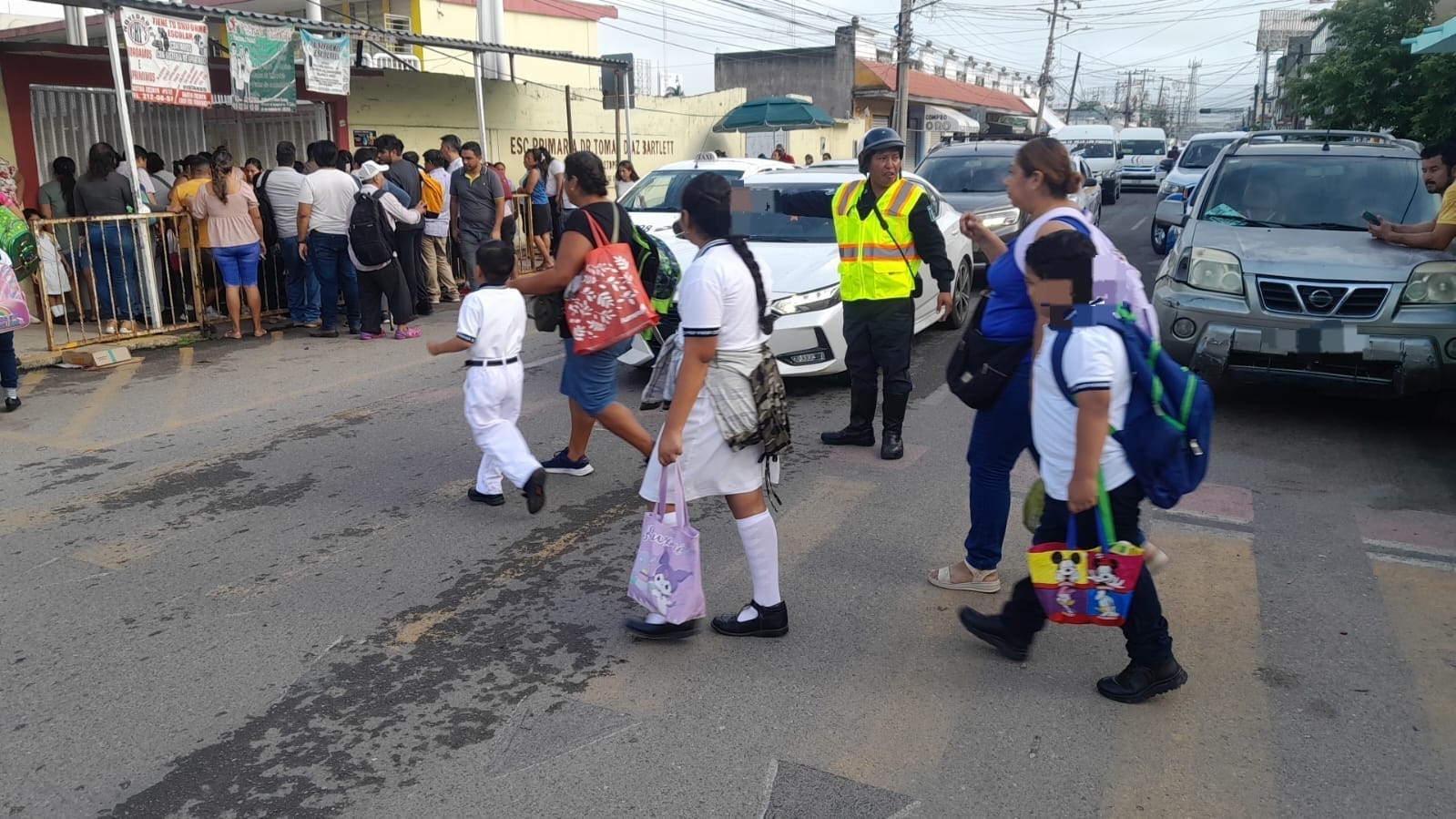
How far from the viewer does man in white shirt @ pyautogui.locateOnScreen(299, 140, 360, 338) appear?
10000 mm

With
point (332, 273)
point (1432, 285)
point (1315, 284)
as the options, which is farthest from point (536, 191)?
point (1432, 285)

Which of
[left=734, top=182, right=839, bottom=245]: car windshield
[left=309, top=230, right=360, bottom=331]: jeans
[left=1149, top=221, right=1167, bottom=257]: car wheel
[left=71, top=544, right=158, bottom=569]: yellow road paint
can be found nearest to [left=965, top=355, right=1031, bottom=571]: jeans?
[left=71, top=544, right=158, bottom=569]: yellow road paint

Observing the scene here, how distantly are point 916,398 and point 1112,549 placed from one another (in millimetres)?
4577

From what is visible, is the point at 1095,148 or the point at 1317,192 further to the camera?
the point at 1095,148

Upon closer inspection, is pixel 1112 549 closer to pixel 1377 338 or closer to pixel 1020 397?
pixel 1020 397

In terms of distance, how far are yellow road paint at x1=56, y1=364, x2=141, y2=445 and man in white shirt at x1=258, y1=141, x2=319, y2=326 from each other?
1.90 meters

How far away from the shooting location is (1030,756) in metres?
3.23

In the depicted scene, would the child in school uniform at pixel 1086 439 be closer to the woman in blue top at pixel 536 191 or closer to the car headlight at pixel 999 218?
the car headlight at pixel 999 218

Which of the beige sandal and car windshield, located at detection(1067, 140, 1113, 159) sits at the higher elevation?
car windshield, located at detection(1067, 140, 1113, 159)

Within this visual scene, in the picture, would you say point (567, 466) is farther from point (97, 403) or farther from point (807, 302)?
point (97, 403)

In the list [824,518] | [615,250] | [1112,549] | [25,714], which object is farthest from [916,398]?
[25,714]

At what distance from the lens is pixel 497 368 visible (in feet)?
17.4

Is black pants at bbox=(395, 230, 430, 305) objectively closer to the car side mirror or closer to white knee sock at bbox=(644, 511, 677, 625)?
the car side mirror

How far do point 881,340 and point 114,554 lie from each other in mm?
3948
